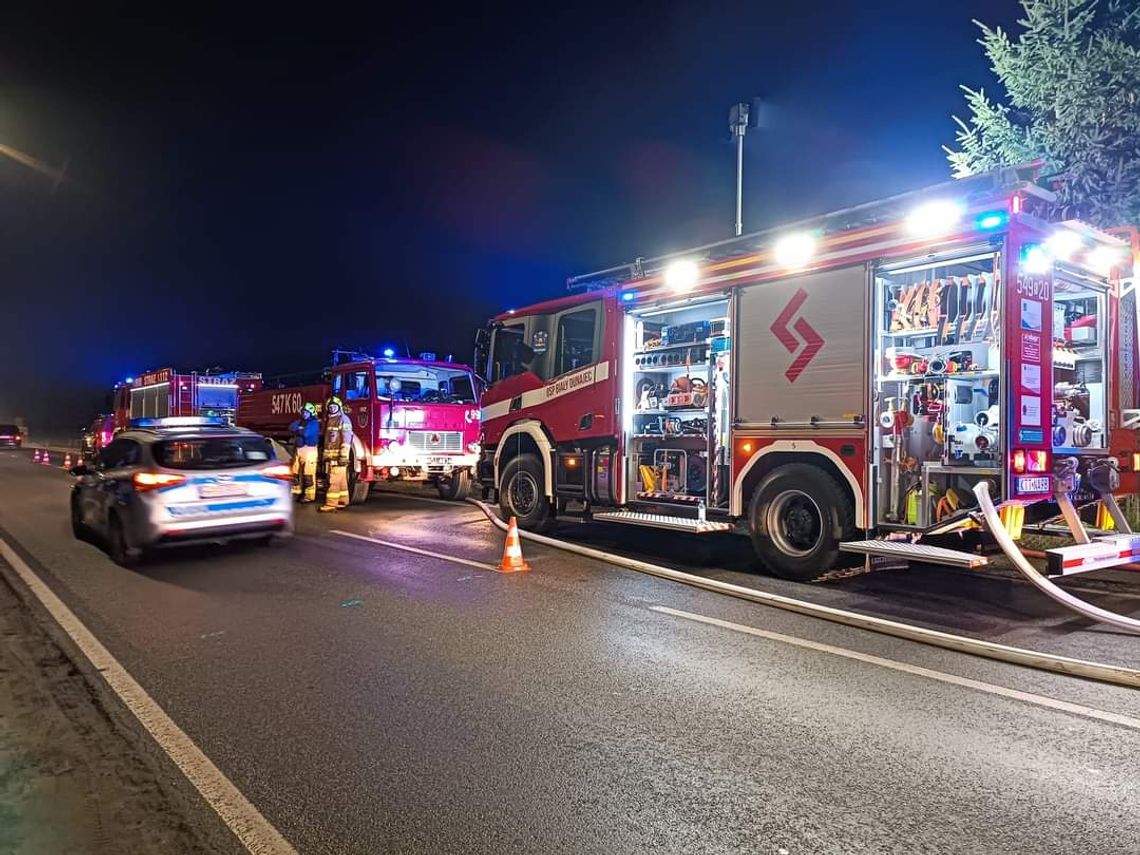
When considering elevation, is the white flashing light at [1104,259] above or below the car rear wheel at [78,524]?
above

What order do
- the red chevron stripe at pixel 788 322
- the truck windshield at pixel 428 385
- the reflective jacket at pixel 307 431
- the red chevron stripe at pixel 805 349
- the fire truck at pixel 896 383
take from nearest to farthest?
the fire truck at pixel 896 383 < the red chevron stripe at pixel 805 349 < the red chevron stripe at pixel 788 322 < the reflective jacket at pixel 307 431 < the truck windshield at pixel 428 385

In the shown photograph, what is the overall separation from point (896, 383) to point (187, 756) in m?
6.07

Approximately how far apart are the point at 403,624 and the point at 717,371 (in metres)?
4.50

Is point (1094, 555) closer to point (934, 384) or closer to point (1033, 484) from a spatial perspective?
point (1033, 484)

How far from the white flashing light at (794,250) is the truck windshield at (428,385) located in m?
8.86

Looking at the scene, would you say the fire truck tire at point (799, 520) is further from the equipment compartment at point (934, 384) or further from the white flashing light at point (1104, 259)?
the white flashing light at point (1104, 259)

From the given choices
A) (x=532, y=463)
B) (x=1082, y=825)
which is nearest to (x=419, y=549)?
(x=532, y=463)

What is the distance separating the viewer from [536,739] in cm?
388

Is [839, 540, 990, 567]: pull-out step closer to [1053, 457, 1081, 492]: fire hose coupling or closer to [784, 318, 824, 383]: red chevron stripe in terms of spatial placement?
[1053, 457, 1081, 492]: fire hose coupling

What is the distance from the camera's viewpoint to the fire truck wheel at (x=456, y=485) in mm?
16000

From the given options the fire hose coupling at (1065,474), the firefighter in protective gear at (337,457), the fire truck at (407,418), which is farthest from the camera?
the fire truck at (407,418)

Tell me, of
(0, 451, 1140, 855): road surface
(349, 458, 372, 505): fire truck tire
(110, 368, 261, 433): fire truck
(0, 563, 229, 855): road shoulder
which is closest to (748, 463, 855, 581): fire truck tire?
(0, 451, 1140, 855): road surface

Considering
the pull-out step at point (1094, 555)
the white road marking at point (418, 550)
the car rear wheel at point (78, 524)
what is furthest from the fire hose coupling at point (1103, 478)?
the car rear wheel at point (78, 524)

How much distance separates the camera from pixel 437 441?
1551cm
